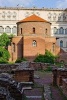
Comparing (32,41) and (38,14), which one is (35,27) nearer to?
(32,41)

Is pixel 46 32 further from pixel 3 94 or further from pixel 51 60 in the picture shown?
pixel 3 94

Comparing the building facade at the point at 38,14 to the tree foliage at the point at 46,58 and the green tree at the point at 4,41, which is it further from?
the tree foliage at the point at 46,58

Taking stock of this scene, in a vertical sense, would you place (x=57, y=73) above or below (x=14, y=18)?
below

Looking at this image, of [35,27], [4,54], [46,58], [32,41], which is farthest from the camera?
[35,27]

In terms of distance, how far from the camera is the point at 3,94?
23.0ft

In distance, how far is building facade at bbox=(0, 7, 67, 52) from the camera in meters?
85.2

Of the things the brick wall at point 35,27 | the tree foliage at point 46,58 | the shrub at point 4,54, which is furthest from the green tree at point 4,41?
the tree foliage at point 46,58

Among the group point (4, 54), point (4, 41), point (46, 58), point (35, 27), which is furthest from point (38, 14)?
point (46, 58)

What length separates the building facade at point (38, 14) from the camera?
280ft

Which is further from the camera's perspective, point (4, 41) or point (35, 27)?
point (4, 41)

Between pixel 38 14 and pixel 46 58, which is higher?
pixel 38 14

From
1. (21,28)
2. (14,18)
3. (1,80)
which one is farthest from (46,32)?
(1,80)

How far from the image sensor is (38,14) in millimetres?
88250

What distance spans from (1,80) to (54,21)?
80481 millimetres
